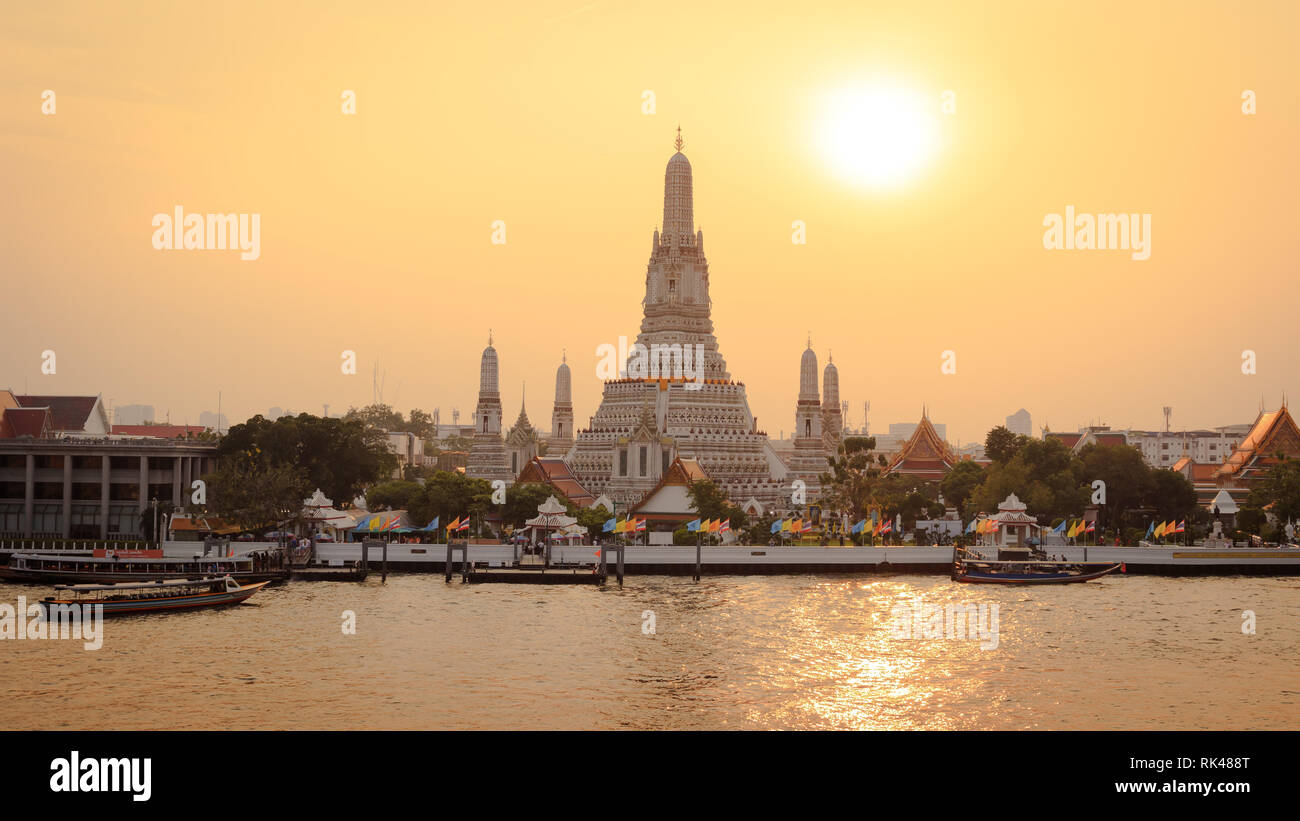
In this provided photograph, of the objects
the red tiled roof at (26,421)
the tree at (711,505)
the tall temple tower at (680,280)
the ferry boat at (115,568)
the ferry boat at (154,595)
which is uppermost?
the tall temple tower at (680,280)

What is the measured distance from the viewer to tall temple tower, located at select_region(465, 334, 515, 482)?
125562 mm

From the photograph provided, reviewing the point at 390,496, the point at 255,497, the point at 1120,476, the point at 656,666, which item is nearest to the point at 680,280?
the point at 390,496

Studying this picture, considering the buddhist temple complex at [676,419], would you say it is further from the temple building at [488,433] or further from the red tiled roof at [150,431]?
the red tiled roof at [150,431]

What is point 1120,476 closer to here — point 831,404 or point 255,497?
point 831,404

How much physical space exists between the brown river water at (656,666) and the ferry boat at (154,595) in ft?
6.06

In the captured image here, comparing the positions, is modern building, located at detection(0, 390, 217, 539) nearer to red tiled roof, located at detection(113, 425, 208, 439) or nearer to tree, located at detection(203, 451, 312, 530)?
tree, located at detection(203, 451, 312, 530)

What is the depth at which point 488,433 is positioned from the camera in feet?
422

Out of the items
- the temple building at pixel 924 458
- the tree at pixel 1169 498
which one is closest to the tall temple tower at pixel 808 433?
the temple building at pixel 924 458

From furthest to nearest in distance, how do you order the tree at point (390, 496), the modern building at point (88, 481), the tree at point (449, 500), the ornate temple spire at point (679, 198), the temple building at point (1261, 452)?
Result: the ornate temple spire at point (679, 198) → the temple building at point (1261, 452) → the tree at point (390, 496) → the modern building at point (88, 481) → the tree at point (449, 500)

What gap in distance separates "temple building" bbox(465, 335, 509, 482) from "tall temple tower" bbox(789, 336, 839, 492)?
90.1 ft

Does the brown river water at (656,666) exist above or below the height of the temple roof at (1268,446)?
below

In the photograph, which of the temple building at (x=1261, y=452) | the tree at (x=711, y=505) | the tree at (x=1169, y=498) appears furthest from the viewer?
the temple building at (x=1261, y=452)

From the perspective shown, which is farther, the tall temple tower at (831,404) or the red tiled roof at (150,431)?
the red tiled roof at (150,431)

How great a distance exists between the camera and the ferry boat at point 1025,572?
80.0 meters
